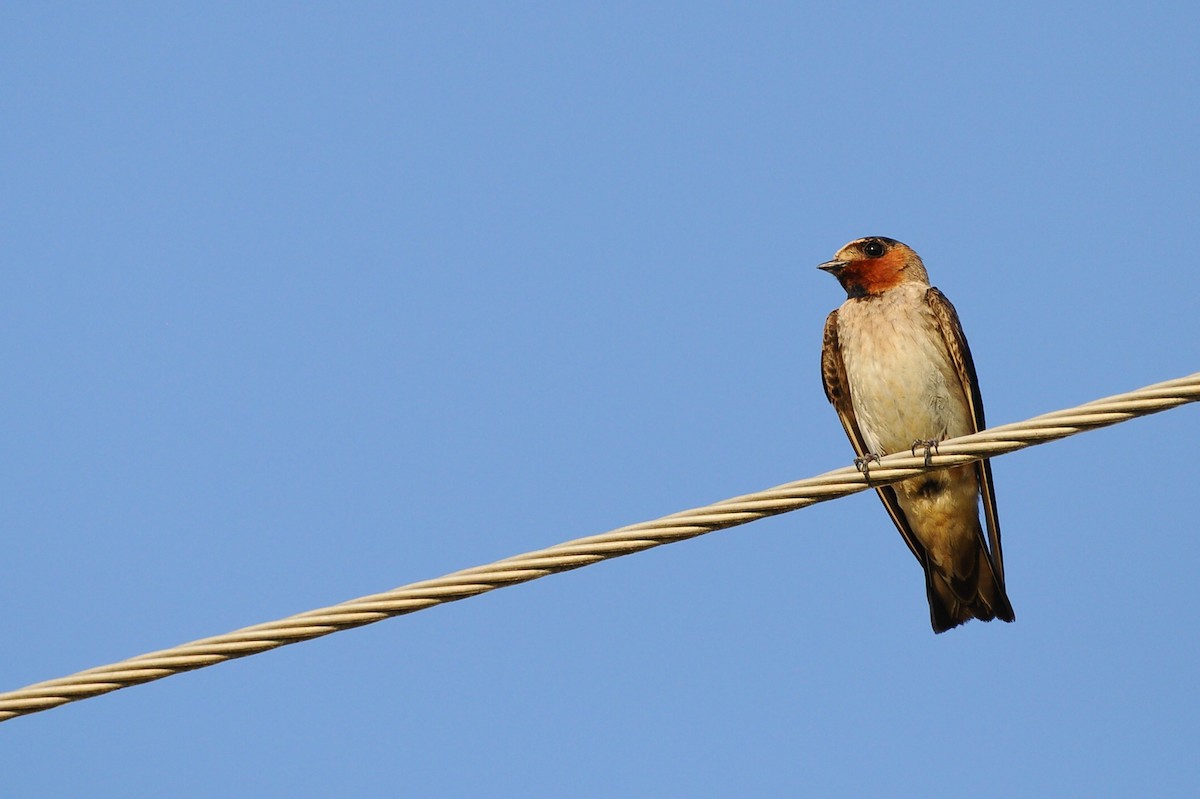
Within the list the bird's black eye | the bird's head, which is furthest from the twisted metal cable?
the bird's black eye

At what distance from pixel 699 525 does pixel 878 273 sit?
198 inches

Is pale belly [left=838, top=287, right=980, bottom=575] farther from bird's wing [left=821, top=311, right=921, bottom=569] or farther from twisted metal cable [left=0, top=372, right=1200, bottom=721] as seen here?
twisted metal cable [left=0, top=372, right=1200, bottom=721]

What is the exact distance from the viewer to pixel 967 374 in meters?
8.88

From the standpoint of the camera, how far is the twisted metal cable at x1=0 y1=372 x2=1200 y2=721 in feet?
15.2

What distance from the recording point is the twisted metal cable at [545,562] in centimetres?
→ 464

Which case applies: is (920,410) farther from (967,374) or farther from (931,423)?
(967,374)

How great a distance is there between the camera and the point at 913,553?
9203mm

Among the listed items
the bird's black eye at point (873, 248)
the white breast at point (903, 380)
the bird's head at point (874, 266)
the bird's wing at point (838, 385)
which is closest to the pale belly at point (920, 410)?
the white breast at point (903, 380)

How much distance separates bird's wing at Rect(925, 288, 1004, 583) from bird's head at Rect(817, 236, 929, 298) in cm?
46

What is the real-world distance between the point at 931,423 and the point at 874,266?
4.54 ft

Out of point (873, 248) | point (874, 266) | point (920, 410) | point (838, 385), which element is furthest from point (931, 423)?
point (873, 248)

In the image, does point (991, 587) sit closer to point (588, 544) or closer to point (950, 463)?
point (950, 463)

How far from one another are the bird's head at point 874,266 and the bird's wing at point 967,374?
1.51 ft

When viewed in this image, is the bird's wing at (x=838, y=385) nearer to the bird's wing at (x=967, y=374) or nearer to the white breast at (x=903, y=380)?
the white breast at (x=903, y=380)
